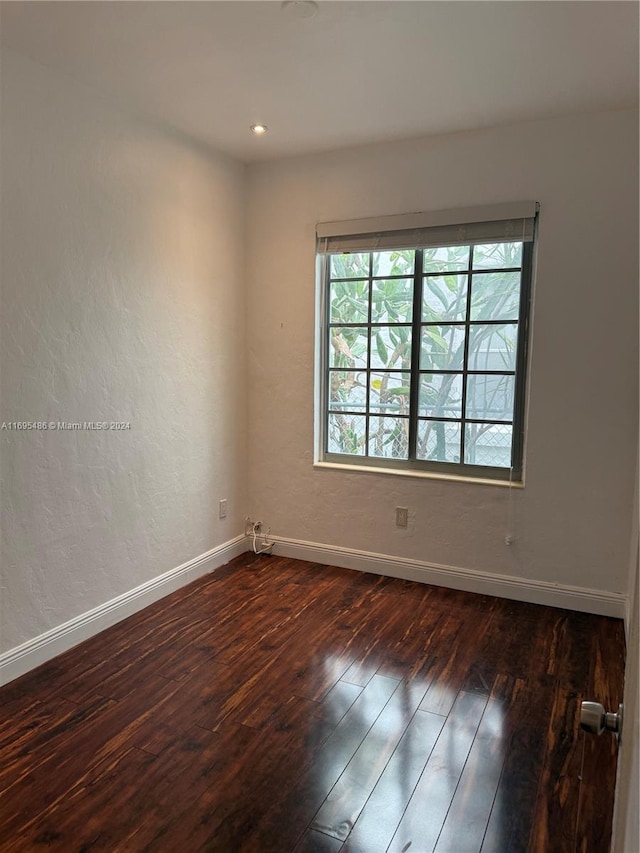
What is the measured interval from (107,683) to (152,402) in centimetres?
141

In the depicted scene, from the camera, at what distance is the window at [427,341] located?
3.29 metres

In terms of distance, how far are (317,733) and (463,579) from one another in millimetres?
1577

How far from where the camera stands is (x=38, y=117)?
2445 millimetres

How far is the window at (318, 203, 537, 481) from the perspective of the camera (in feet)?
10.8

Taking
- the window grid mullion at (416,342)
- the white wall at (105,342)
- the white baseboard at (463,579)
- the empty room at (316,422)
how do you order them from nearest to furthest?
the empty room at (316,422) < the white wall at (105,342) < the white baseboard at (463,579) < the window grid mullion at (416,342)

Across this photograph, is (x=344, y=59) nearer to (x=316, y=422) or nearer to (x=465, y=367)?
(x=465, y=367)

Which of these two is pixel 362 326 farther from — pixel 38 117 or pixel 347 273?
pixel 38 117

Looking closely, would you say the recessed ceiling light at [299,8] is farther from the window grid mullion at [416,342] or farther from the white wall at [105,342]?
the window grid mullion at [416,342]

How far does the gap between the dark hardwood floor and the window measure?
98cm

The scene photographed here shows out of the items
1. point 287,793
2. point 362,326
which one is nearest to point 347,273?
point 362,326

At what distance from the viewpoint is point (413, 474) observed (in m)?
3.55

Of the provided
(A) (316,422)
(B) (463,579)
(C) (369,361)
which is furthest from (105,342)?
(B) (463,579)

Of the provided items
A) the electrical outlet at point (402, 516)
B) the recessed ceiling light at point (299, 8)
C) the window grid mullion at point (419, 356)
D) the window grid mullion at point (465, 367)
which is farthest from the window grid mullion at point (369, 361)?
the recessed ceiling light at point (299, 8)

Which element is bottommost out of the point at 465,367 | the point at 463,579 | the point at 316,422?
the point at 463,579
